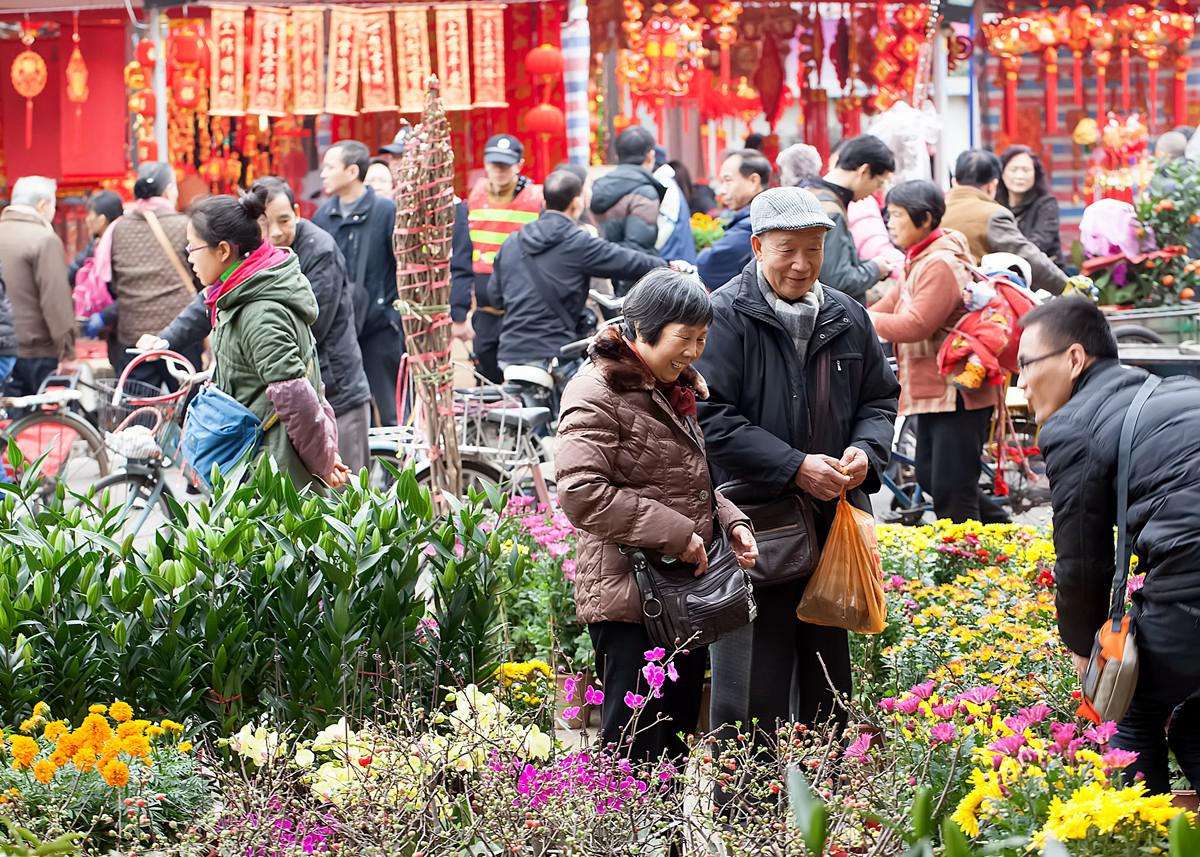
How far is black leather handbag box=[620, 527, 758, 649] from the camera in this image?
433 centimetres

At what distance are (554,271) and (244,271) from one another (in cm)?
356

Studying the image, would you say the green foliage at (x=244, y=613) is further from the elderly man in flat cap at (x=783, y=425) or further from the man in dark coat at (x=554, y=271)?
the man in dark coat at (x=554, y=271)

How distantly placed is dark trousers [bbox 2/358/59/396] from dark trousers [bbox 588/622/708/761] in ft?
26.9

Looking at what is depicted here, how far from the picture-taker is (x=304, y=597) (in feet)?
15.9

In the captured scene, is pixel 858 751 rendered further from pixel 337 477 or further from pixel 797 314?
pixel 337 477

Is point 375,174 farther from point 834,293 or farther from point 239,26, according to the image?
point 834,293

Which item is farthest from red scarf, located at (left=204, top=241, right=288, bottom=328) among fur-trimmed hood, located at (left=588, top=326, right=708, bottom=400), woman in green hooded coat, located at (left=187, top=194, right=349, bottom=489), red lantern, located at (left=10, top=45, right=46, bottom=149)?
red lantern, located at (left=10, top=45, right=46, bottom=149)

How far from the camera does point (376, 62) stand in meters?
14.7

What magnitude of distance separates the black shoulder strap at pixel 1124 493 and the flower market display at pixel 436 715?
42 centimetres

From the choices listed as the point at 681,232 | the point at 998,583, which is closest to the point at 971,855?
the point at 998,583

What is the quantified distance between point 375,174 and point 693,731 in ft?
25.7

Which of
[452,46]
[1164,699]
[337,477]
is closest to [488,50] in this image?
[452,46]

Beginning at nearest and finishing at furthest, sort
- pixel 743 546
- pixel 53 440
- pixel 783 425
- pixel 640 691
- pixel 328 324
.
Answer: pixel 640 691, pixel 743 546, pixel 783 425, pixel 328 324, pixel 53 440

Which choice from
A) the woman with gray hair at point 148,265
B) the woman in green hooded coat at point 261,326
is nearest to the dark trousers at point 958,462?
the woman in green hooded coat at point 261,326
